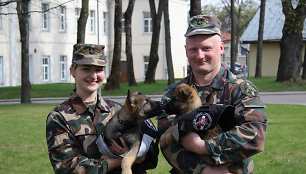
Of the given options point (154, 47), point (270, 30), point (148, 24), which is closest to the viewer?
point (154, 47)

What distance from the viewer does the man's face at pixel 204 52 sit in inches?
154

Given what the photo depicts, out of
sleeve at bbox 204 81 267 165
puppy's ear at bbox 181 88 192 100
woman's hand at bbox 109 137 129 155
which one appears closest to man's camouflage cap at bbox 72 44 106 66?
woman's hand at bbox 109 137 129 155

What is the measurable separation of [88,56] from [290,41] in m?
27.7

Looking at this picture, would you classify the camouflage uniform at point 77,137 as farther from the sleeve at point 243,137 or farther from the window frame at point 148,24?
the window frame at point 148,24

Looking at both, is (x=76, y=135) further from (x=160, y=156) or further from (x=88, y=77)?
(x=160, y=156)

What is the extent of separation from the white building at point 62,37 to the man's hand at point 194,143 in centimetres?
2454

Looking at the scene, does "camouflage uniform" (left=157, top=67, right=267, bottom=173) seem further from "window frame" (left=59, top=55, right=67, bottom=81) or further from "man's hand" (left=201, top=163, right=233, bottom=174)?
"window frame" (left=59, top=55, right=67, bottom=81)

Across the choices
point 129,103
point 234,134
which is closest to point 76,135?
point 129,103

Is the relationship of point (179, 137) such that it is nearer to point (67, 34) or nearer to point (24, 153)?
point (24, 153)

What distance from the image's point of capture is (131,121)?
4.77 m

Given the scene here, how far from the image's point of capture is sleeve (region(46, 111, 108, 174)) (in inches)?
161

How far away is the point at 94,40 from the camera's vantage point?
50781mm

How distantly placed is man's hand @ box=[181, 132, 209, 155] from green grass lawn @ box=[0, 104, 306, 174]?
4.86 m

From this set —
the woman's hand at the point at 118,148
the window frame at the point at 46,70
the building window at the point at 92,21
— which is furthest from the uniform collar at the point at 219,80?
the building window at the point at 92,21
